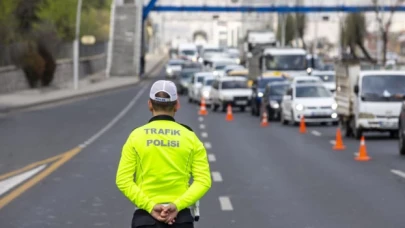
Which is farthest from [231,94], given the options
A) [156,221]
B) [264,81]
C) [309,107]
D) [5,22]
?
[156,221]

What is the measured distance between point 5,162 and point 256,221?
10500 millimetres

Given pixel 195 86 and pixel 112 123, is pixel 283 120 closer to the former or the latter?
pixel 112 123

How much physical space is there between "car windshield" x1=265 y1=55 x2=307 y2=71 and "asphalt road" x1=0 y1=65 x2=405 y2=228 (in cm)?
2318

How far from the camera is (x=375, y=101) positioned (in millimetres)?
31359

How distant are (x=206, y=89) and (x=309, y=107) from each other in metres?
18.5

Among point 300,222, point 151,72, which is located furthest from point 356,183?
point 151,72

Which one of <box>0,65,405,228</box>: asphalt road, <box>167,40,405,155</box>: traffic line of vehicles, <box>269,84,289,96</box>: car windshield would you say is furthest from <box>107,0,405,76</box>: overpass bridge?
<box>0,65,405,228</box>: asphalt road

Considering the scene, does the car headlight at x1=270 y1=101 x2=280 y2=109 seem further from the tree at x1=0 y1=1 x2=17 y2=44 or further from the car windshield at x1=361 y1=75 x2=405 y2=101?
the tree at x1=0 y1=1 x2=17 y2=44

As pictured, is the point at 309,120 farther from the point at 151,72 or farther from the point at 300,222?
the point at 151,72

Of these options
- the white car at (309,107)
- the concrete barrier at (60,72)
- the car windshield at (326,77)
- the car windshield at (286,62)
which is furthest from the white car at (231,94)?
the concrete barrier at (60,72)

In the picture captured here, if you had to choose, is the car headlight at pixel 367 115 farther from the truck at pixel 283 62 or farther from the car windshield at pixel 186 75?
the car windshield at pixel 186 75

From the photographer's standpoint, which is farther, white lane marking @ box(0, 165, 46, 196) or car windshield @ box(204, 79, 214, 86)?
car windshield @ box(204, 79, 214, 86)

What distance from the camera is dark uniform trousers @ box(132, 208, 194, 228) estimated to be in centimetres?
703

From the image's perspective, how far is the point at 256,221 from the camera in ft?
46.8
